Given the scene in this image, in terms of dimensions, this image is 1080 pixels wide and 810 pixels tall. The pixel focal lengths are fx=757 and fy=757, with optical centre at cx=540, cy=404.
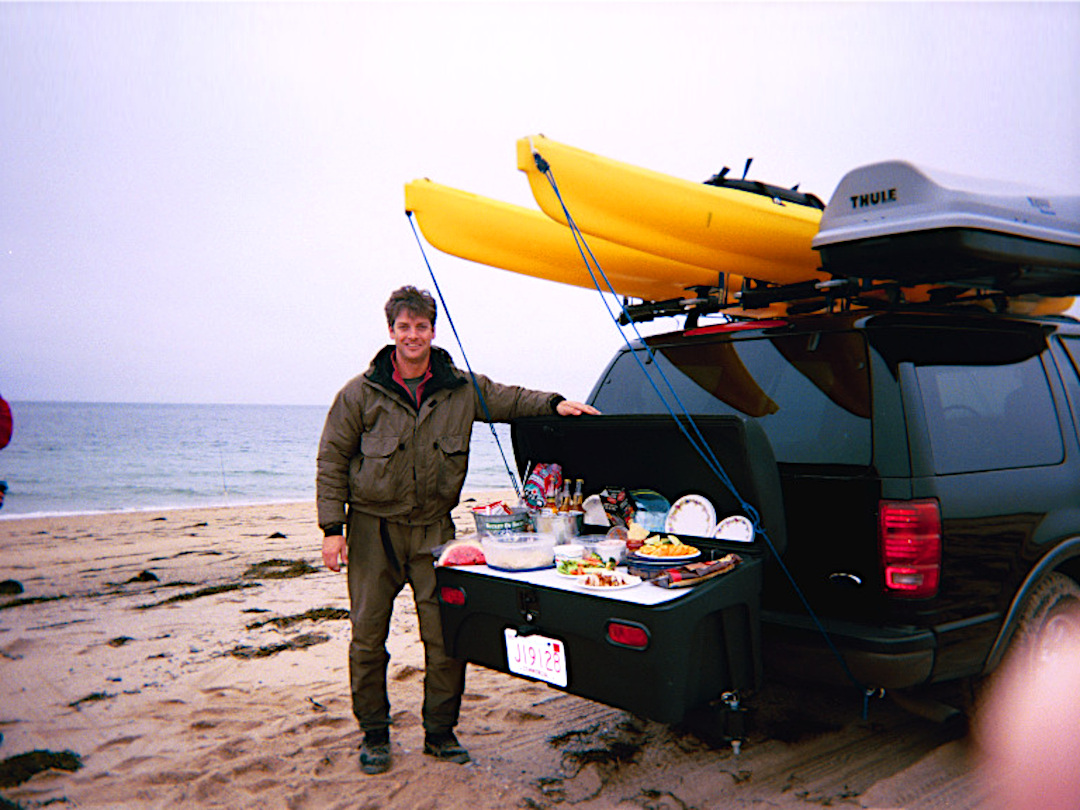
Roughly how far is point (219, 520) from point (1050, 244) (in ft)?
→ 39.7

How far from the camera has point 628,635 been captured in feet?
7.50

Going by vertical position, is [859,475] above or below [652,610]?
above

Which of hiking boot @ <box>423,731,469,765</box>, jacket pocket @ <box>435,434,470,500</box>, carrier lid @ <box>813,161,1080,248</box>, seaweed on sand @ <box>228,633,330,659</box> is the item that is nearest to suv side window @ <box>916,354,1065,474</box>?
carrier lid @ <box>813,161,1080,248</box>

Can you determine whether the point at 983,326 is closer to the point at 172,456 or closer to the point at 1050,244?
the point at 1050,244

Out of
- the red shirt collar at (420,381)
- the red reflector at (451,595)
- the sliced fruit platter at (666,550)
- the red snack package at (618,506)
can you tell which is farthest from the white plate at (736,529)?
the red shirt collar at (420,381)

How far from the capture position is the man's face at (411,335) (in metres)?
3.30

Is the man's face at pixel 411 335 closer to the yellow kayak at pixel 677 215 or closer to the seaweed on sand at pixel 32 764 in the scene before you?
the yellow kayak at pixel 677 215

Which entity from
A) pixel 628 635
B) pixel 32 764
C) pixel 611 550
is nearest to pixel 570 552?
pixel 611 550

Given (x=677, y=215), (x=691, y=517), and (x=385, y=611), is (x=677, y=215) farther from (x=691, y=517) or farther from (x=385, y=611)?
(x=385, y=611)

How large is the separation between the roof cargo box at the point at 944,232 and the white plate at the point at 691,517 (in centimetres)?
122

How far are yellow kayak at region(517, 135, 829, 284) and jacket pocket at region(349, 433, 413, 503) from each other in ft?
3.94

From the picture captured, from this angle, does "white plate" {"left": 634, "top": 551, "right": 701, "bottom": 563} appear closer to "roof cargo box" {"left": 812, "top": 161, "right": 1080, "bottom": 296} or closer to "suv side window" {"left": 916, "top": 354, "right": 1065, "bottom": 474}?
"suv side window" {"left": 916, "top": 354, "right": 1065, "bottom": 474}

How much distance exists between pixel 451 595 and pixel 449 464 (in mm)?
643

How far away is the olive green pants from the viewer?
3311mm
